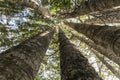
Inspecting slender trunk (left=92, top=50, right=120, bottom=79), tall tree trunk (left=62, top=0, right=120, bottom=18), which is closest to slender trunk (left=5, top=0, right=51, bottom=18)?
tall tree trunk (left=62, top=0, right=120, bottom=18)

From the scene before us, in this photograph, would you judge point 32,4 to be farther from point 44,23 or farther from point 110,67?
point 110,67

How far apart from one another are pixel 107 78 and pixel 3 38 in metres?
6.98

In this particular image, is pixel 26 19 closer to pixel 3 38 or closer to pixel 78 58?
pixel 3 38

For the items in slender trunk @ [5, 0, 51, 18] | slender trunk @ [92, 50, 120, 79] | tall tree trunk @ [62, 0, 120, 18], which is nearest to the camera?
tall tree trunk @ [62, 0, 120, 18]

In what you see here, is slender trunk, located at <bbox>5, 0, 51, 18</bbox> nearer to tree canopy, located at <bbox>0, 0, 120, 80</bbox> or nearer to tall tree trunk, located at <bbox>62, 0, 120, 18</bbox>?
tree canopy, located at <bbox>0, 0, 120, 80</bbox>

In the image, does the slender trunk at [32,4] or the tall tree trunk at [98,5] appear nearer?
the tall tree trunk at [98,5]

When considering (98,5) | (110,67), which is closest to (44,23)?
(110,67)

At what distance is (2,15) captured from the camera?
1221 centimetres

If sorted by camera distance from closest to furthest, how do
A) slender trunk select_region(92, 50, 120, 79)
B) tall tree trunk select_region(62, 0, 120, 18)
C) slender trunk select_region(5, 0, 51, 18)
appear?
tall tree trunk select_region(62, 0, 120, 18), slender trunk select_region(5, 0, 51, 18), slender trunk select_region(92, 50, 120, 79)

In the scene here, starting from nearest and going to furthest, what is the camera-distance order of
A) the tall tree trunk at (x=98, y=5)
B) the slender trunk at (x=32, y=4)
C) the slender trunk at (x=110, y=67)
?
the tall tree trunk at (x=98, y=5) → the slender trunk at (x=32, y=4) → the slender trunk at (x=110, y=67)

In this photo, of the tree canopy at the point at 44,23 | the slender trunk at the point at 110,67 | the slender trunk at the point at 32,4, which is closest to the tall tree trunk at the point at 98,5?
the tree canopy at the point at 44,23

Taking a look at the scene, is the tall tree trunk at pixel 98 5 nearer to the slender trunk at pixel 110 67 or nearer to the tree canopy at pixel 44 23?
the tree canopy at pixel 44 23

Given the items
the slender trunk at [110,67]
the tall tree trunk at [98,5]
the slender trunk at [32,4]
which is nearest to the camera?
the tall tree trunk at [98,5]

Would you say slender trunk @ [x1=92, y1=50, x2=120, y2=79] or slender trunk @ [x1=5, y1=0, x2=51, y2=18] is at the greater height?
slender trunk @ [x1=5, y1=0, x2=51, y2=18]
